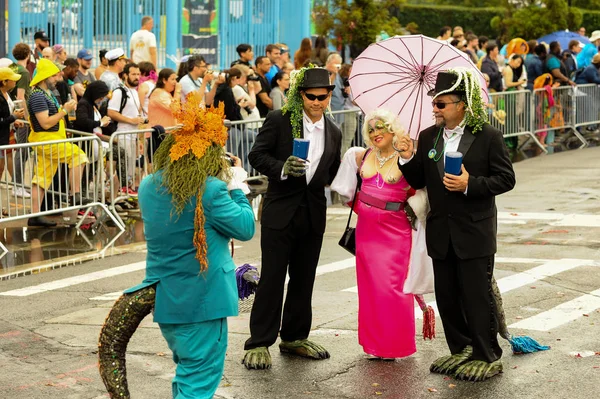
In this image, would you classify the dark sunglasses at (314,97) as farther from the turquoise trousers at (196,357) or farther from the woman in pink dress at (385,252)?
the turquoise trousers at (196,357)

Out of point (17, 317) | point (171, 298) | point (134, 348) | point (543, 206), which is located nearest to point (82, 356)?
point (134, 348)

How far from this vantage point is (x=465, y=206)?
7.33m

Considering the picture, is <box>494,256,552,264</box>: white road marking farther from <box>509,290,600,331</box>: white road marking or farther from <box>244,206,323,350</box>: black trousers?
<box>244,206,323,350</box>: black trousers

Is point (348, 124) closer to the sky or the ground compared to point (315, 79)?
closer to the ground

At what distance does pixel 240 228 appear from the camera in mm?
6160

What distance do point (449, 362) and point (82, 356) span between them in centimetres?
250

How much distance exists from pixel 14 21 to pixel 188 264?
14.4 m

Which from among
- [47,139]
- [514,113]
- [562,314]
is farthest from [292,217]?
[514,113]

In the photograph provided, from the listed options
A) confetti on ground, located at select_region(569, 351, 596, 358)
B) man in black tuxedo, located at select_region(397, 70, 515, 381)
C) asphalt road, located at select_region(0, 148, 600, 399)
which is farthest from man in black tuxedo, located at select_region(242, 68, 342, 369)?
confetti on ground, located at select_region(569, 351, 596, 358)

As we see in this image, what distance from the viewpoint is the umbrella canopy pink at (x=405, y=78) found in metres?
7.98

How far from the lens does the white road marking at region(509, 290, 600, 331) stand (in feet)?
28.7

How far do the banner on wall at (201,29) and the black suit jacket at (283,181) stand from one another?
15883mm

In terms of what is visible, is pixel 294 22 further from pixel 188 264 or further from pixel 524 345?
pixel 188 264

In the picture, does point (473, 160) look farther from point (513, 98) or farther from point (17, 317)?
point (513, 98)
